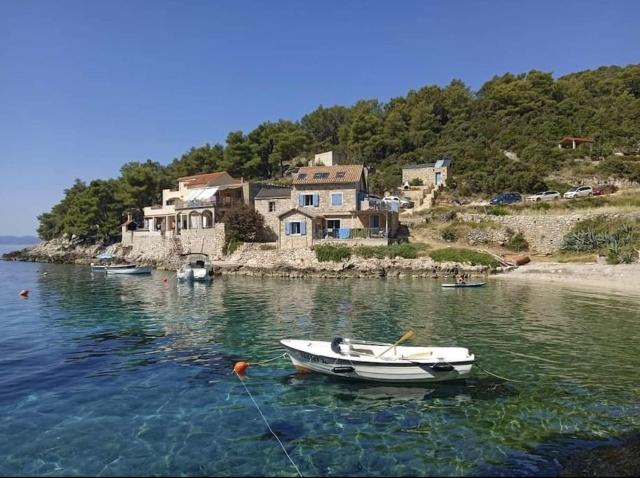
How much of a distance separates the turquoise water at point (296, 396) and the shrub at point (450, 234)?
77.7 feet

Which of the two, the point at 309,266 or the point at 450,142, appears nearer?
the point at 309,266

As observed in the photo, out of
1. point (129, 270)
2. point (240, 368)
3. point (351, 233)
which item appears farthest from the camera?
point (129, 270)

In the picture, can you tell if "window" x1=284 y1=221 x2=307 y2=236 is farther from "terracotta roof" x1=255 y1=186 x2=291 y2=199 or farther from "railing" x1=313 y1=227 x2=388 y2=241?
"terracotta roof" x1=255 y1=186 x2=291 y2=199

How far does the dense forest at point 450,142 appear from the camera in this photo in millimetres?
70438

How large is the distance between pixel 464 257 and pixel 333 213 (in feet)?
54.1

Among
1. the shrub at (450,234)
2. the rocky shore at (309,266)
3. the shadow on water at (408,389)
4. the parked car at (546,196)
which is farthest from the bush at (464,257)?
the shadow on water at (408,389)

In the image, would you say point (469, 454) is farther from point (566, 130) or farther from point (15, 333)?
point (566, 130)

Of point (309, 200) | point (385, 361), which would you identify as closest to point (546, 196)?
point (309, 200)

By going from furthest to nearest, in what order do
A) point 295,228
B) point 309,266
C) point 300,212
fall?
point 295,228 < point 300,212 < point 309,266

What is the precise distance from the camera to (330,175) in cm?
5559

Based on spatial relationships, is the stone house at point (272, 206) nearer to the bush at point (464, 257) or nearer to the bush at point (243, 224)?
the bush at point (243, 224)

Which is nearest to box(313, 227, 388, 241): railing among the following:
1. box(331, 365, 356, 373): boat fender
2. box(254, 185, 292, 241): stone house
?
box(254, 185, 292, 241): stone house

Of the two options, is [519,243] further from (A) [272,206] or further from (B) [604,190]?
(A) [272,206]

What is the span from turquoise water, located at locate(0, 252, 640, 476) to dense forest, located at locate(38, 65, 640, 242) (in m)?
46.1
